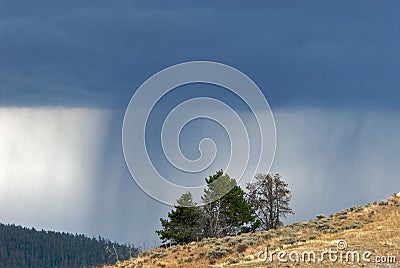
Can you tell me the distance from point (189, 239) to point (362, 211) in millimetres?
27184

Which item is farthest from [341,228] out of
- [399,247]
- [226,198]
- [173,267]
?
[226,198]

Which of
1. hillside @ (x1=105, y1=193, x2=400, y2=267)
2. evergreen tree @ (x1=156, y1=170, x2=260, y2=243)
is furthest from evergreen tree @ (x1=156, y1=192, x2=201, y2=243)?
hillside @ (x1=105, y1=193, x2=400, y2=267)

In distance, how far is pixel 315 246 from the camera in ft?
153

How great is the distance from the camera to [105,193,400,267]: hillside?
139ft

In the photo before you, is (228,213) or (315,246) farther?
(228,213)

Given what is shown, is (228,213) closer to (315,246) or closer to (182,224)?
(182,224)

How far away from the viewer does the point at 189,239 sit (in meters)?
92.4

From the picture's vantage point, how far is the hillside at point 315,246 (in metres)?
42.2

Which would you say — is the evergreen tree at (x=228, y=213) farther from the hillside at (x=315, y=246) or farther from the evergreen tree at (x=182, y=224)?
the hillside at (x=315, y=246)

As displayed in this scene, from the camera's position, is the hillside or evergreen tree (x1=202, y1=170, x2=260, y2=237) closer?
the hillside

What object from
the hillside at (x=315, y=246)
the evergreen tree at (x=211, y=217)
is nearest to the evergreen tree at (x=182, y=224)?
the evergreen tree at (x=211, y=217)

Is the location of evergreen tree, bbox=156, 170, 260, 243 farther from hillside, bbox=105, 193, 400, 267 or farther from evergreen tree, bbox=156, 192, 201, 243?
hillside, bbox=105, 193, 400, 267

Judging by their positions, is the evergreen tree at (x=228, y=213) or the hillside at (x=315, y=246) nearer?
the hillside at (x=315, y=246)

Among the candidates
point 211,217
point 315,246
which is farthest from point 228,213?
point 315,246
